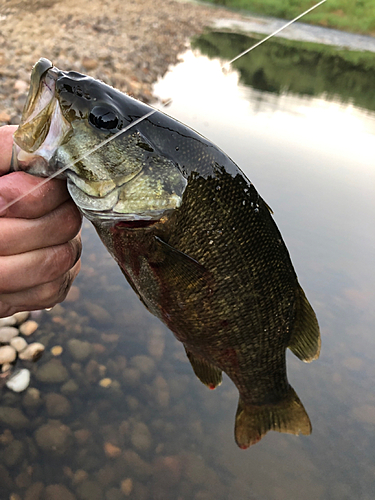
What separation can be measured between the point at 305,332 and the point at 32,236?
117cm

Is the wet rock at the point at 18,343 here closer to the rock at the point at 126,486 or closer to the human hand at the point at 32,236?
the rock at the point at 126,486

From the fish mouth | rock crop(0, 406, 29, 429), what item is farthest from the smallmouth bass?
rock crop(0, 406, 29, 429)

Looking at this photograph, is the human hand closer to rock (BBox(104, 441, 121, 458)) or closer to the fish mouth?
the fish mouth

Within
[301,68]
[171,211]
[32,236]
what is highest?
[171,211]

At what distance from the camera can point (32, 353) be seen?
109 inches

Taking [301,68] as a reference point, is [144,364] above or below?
below

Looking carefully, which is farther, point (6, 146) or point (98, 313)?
point (98, 313)

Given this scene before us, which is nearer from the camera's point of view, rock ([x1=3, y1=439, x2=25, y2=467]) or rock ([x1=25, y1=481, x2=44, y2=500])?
rock ([x1=25, y1=481, x2=44, y2=500])

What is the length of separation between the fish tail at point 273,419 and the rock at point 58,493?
3.48ft

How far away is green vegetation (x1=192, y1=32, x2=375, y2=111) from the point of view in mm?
12516

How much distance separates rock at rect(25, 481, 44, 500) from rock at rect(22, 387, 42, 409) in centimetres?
48

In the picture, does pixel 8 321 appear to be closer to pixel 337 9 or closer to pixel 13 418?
pixel 13 418

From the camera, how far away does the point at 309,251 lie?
192 inches

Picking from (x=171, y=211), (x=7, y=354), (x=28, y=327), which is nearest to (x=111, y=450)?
(x=7, y=354)
